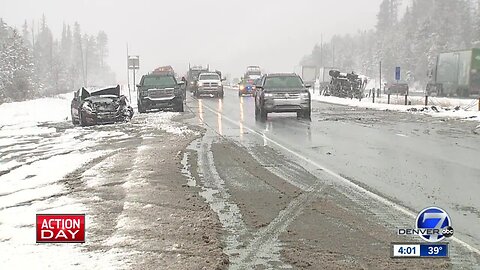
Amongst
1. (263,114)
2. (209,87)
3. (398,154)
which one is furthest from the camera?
(209,87)

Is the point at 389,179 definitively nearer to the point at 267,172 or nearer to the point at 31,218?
the point at 267,172

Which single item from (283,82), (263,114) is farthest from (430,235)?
(283,82)

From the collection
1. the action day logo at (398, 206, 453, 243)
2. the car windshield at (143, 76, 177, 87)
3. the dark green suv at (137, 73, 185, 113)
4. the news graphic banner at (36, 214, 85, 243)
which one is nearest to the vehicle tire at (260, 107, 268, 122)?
the dark green suv at (137, 73, 185, 113)

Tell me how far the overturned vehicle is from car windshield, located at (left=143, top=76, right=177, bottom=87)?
509 centimetres

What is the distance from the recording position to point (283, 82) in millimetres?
21656

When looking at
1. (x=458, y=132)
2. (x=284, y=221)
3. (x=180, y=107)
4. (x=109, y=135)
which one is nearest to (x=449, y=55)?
(x=180, y=107)

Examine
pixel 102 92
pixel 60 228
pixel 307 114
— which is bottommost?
pixel 307 114

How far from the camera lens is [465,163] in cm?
992

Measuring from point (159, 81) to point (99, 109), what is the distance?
7341 mm

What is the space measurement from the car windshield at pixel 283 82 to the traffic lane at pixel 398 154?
1.85 meters

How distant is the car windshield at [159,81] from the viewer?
26248mm

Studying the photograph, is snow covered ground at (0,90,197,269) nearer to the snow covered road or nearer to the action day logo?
the snow covered road

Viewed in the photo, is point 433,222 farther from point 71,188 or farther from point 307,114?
point 307,114

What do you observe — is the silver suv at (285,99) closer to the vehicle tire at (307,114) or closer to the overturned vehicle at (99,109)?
the vehicle tire at (307,114)
